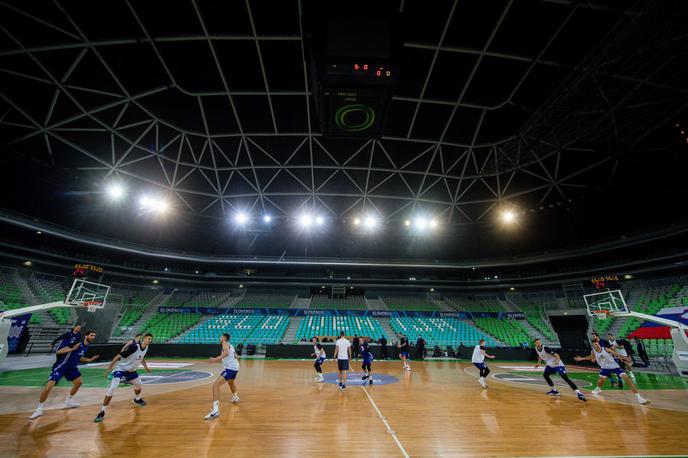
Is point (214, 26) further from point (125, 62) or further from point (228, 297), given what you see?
point (228, 297)

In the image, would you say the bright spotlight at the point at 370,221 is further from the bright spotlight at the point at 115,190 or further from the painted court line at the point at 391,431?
the bright spotlight at the point at 115,190

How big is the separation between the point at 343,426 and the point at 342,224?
75.0ft

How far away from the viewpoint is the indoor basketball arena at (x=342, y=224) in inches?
291

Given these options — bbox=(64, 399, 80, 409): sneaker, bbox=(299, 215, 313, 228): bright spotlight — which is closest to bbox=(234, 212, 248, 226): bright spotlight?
bbox=(299, 215, 313, 228): bright spotlight

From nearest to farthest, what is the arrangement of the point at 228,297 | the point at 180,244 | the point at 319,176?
the point at 319,176
the point at 180,244
the point at 228,297

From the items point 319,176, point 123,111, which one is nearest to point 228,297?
point 319,176

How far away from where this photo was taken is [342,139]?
62.0ft

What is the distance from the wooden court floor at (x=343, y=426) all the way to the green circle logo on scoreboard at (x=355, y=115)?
354 inches

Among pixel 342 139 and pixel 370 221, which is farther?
pixel 370 221

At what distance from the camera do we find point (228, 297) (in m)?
34.6

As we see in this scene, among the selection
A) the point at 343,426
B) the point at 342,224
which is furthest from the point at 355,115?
the point at 342,224

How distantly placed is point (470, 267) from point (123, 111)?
109 feet

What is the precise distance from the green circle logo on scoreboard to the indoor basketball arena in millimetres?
235

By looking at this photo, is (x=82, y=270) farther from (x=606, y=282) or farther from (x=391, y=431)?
(x=606, y=282)
